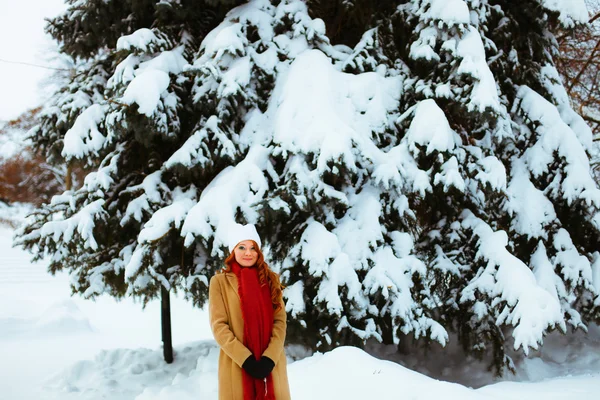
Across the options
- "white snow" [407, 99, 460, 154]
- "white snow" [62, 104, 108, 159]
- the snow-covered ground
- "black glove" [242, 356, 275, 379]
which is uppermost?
"white snow" [407, 99, 460, 154]

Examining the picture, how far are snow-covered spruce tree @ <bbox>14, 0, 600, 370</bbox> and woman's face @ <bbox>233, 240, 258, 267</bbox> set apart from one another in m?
1.84

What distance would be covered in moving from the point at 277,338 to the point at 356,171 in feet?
8.23

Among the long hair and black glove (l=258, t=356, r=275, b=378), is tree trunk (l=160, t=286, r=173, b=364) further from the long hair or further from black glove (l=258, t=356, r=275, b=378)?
black glove (l=258, t=356, r=275, b=378)

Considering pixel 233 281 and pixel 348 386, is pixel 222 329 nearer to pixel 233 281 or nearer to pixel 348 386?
pixel 233 281

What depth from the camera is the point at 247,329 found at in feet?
8.67

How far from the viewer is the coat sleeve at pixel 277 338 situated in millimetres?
2627

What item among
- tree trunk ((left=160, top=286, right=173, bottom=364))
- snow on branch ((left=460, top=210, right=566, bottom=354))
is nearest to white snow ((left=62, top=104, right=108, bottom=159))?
tree trunk ((left=160, top=286, right=173, bottom=364))

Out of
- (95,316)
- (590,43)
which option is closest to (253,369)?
(95,316)

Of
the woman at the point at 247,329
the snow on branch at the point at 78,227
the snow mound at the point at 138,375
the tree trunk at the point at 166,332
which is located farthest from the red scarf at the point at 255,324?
the tree trunk at the point at 166,332

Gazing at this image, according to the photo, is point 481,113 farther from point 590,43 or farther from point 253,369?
point 590,43

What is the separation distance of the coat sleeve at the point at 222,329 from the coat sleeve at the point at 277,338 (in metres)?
0.13

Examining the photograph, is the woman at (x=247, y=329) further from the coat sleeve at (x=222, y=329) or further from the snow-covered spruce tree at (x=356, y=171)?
the snow-covered spruce tree at (x=356, y=171)

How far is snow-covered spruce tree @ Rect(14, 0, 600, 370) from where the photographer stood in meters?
4.80

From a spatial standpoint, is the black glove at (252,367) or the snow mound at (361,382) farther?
the snow mound at (361,382)
